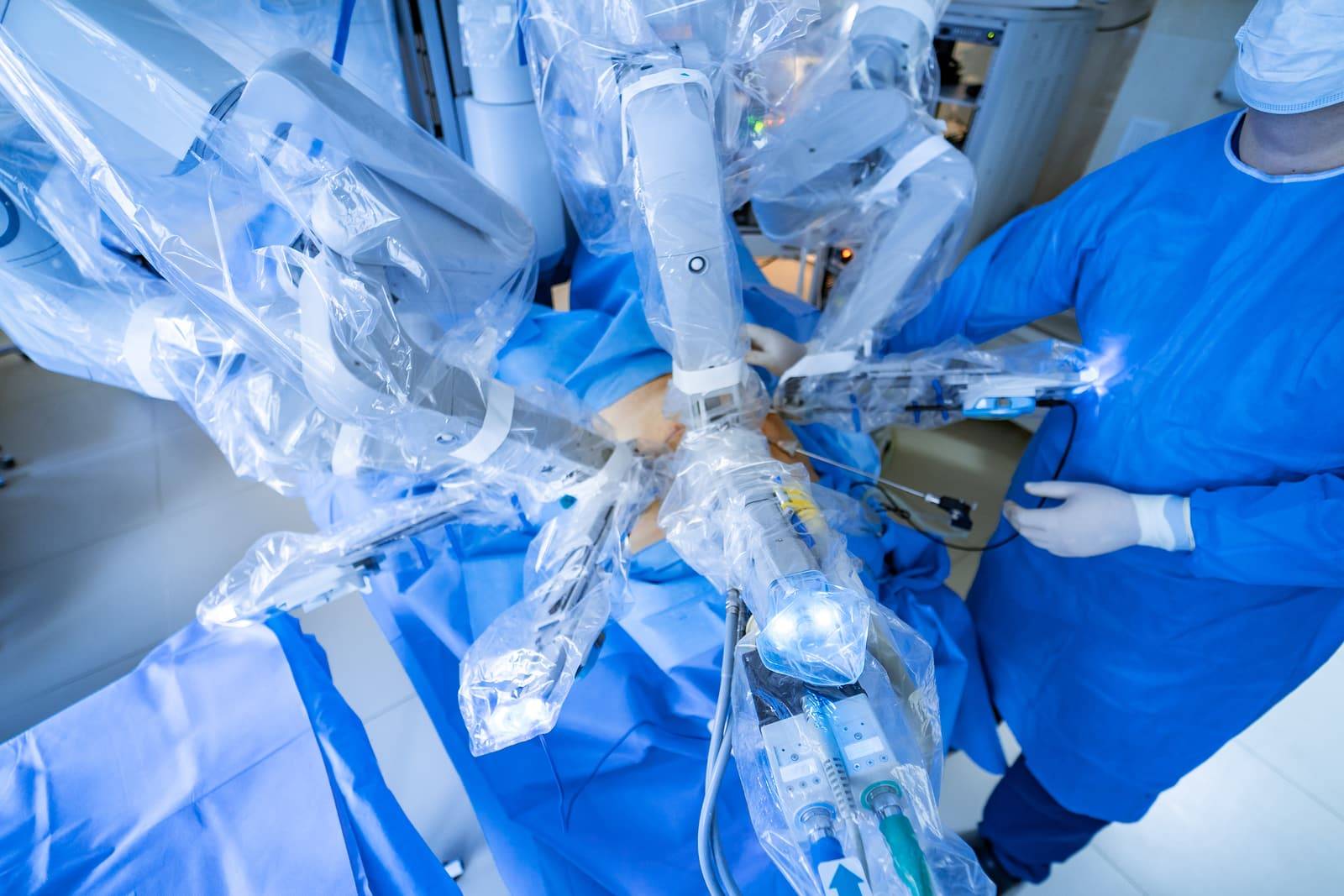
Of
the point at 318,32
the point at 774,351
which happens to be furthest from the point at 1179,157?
the point at 318,32

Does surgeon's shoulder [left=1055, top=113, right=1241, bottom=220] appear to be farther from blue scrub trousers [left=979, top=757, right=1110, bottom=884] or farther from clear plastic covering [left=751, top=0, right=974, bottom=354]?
blue scrub trousers [left=979, top=757, right=1110, bottom=884]

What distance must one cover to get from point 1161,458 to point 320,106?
1.08m

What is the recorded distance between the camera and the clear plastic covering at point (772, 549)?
499 millimetres

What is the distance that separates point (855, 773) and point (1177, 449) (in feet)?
2.30

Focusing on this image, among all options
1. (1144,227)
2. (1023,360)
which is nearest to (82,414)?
(1023,360)

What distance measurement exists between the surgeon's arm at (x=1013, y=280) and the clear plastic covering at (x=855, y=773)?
0.69 metres

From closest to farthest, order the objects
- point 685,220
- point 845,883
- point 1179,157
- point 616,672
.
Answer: point 845,883 < point 685,220 < point 1179,157 < point 616,672

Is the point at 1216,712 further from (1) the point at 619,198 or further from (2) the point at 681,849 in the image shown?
(1) the point at 619,198

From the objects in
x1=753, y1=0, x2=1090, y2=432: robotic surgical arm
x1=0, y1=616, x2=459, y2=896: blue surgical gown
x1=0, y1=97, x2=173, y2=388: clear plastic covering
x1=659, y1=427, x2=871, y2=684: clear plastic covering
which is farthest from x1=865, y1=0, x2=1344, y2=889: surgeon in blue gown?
x1=0, y1=97, x2=173, y2=388: clear plastic covering

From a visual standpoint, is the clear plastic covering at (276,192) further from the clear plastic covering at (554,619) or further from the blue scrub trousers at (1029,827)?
the blue scrub trousers at (1029,827)

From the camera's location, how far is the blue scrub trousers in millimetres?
1139

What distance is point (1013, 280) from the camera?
3.25ft

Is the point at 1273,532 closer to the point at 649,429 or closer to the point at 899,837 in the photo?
the point at 899,837

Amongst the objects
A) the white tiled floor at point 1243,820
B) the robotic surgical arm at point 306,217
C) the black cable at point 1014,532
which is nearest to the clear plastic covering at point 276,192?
the robotic surgical arm at point 306,217
